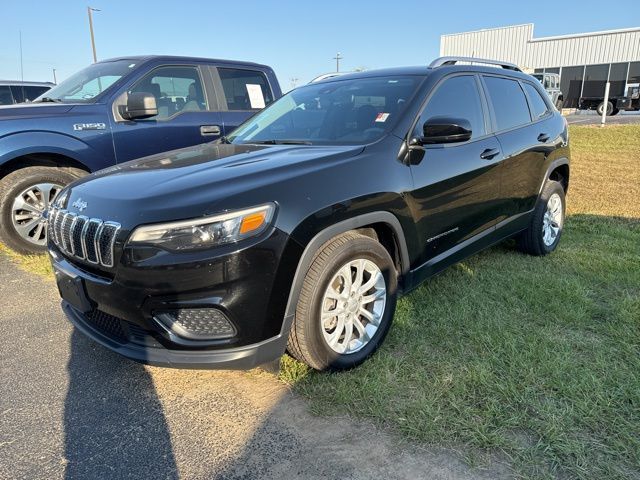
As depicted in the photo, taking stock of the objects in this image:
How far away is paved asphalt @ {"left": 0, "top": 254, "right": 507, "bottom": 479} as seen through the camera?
2100 mm

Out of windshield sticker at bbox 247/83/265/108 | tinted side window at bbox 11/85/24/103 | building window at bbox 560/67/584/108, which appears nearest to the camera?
windshield sticker at bbox 247/83/265/108

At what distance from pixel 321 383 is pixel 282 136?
5.68 ft

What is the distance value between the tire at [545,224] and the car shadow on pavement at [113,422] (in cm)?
347

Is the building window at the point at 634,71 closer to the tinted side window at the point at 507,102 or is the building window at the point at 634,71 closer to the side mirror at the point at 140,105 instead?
the tinted side window at the point at 507,102

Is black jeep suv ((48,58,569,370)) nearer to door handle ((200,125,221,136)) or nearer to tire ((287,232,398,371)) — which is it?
tire ((287,232,398,371))

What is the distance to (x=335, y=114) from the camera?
3432 millimetres

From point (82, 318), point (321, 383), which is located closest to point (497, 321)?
point (321, 383)

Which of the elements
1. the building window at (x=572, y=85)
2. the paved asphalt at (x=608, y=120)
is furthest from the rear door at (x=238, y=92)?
the building window at (x=572, y=85)

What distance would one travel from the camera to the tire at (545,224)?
4461 millimetres

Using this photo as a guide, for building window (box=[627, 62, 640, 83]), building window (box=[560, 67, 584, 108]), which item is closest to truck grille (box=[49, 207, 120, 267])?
building window (box=[560, 67, 584, 108])

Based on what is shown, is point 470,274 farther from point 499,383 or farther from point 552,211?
point 499,383

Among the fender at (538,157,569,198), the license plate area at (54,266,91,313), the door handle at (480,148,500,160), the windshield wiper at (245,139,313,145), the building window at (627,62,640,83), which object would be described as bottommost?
the license plate area at (54,266,91,313)

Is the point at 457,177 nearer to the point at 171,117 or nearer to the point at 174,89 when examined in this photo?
the point at 171,117

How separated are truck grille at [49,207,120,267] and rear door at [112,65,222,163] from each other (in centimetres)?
253
